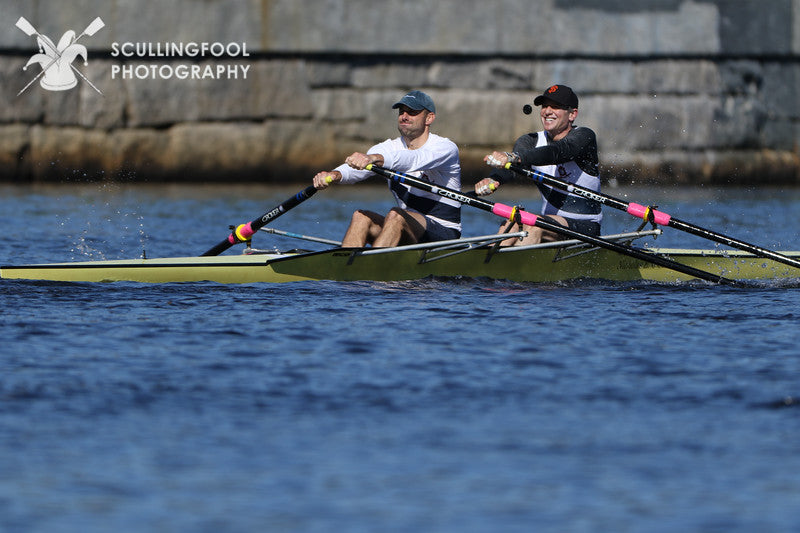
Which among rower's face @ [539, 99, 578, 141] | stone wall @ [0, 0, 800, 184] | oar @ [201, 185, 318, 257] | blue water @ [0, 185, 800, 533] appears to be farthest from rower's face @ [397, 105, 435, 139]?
stone wall @ [0, 0, 800, 184]

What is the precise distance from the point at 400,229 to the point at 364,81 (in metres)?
12.0

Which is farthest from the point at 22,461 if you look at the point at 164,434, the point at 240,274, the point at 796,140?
the point at 796,140

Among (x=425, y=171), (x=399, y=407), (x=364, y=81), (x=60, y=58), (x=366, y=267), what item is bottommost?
(x=399, y=407)

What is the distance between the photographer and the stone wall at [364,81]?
20516 millimetres

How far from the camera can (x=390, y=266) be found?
9438 mm

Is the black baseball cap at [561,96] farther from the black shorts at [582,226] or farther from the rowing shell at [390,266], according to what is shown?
the rowing shell at [390,266]

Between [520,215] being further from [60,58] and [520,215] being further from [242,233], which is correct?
[60,58]

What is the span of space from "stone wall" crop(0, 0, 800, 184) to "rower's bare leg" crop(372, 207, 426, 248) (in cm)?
1179

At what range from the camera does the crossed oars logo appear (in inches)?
796

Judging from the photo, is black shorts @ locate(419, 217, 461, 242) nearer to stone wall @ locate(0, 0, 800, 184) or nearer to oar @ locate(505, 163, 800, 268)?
A: oar @ locate(505, 163, 800, 268)

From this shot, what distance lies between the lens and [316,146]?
70.0ft

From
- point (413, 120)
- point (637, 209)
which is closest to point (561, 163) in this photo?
point (637, 209)

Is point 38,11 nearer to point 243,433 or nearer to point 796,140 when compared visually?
point 796,140

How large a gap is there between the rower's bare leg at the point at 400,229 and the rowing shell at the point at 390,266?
110 millimetres
